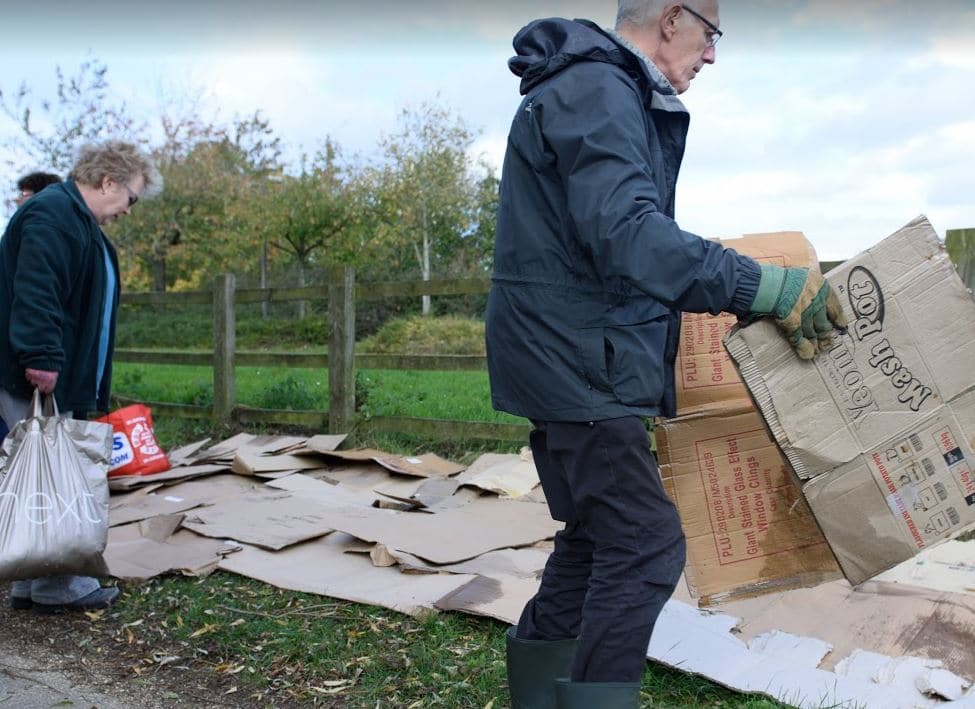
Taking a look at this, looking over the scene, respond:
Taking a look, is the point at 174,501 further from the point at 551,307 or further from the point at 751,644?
the point at 551,307

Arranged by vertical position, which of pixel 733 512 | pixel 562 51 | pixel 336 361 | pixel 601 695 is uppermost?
pixel 562 51

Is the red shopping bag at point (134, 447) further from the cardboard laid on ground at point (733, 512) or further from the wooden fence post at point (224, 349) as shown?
the cardboard laid on ground at point (733, 512)

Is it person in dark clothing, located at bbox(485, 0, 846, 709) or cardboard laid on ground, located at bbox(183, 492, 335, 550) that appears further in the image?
cardboard laid on ground, located at bbox(183, 492, 335, 550)

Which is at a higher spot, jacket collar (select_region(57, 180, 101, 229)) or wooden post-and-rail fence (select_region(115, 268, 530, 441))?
jacket collar (select_region(57, 180, 101, 229))

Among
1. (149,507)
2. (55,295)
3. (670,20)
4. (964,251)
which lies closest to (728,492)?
(670,20)

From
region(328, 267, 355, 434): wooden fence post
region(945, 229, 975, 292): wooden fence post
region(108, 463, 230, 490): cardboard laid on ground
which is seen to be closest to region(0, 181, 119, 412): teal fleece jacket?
region(108, 463, 230, 490): cardboard laid on ground

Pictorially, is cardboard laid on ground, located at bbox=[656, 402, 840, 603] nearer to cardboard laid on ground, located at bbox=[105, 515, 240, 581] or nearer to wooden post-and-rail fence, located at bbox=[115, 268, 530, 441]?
cardboard laid on ground, located at bbox=[105, 515, 240, 581]

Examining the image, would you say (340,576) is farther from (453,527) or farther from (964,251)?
(964,251)

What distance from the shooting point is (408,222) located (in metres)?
27.3

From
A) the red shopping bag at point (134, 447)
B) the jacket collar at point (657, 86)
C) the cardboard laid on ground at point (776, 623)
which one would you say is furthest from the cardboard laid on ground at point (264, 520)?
the jacket collar at point (657, 86)

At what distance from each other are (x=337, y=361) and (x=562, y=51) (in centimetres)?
515

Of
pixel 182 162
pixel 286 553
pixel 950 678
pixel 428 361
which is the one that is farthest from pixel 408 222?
pixel 950 678

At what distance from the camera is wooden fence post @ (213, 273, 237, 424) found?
7867 millimetres

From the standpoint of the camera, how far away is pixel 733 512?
2.60 metres
